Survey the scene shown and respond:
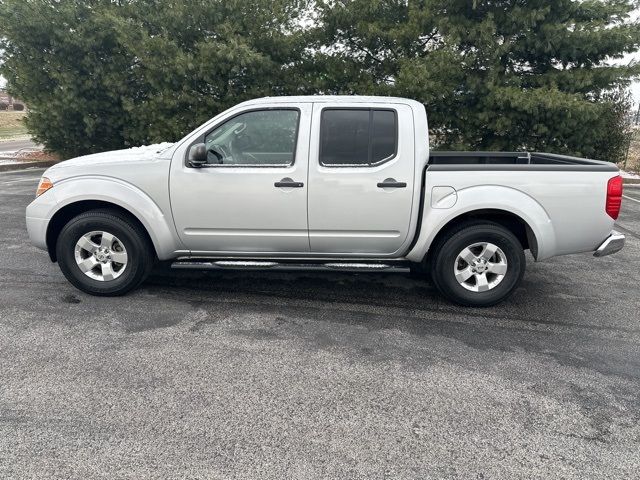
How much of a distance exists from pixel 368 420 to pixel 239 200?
2.30 meters

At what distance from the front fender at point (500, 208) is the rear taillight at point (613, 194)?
498 mm

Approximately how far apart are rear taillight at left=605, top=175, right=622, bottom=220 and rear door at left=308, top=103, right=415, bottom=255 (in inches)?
65.7

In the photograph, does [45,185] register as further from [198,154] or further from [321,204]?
[321,204]

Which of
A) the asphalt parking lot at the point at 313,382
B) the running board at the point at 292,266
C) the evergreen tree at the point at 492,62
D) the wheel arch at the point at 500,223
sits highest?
the evergreen tree at the point at 492,62

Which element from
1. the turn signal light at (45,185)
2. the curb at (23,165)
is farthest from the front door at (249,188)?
the curb at (23,165)

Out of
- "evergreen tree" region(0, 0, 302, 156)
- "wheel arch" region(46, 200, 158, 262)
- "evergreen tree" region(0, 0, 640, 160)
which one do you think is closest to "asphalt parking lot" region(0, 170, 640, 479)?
"wheel arch" region(46, 200, 158, 262)

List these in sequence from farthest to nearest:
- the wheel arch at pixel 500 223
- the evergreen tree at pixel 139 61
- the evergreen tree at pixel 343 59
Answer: the evergreen tree at pixel 139 61 < the evergreen tree at pixel 343 59 < the wheel arch at pixel 500 223

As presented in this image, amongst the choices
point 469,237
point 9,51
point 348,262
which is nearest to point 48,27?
point 9,51

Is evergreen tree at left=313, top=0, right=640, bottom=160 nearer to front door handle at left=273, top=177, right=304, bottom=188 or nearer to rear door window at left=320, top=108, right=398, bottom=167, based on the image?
rear door window at left=320, top=108, right=398, bottom=167

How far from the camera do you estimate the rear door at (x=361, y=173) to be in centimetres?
427

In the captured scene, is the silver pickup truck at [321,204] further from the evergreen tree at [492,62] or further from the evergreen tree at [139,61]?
the evergreen tree at [139,61]

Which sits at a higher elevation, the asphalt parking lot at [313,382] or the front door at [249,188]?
the front door at [249,188]

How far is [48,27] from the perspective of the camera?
1038 cm

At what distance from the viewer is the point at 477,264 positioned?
14.5 feet
